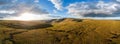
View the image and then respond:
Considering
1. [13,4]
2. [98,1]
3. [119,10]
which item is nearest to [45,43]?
[13,4]

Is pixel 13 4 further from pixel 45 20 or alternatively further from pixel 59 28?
pixel 59 28

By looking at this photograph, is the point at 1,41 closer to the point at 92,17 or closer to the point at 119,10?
the point at 92,17

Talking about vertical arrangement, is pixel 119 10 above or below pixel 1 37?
above

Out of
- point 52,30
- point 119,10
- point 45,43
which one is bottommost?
point 45,43

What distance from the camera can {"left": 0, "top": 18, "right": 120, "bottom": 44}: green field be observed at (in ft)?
48.7

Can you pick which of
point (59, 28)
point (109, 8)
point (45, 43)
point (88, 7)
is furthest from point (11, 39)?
point (109, 8)

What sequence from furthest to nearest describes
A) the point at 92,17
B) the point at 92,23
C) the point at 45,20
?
the point at 92,23 → the point at 92,17 → the point at 45,20

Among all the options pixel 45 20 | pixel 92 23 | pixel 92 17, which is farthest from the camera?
pixel 92 23

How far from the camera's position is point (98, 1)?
14594 millimetres

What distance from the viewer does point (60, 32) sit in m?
15.9

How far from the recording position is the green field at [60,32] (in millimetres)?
14852

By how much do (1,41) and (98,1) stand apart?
7.76 meters

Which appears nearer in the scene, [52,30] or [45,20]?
[45,20]

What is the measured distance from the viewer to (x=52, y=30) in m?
15.5
